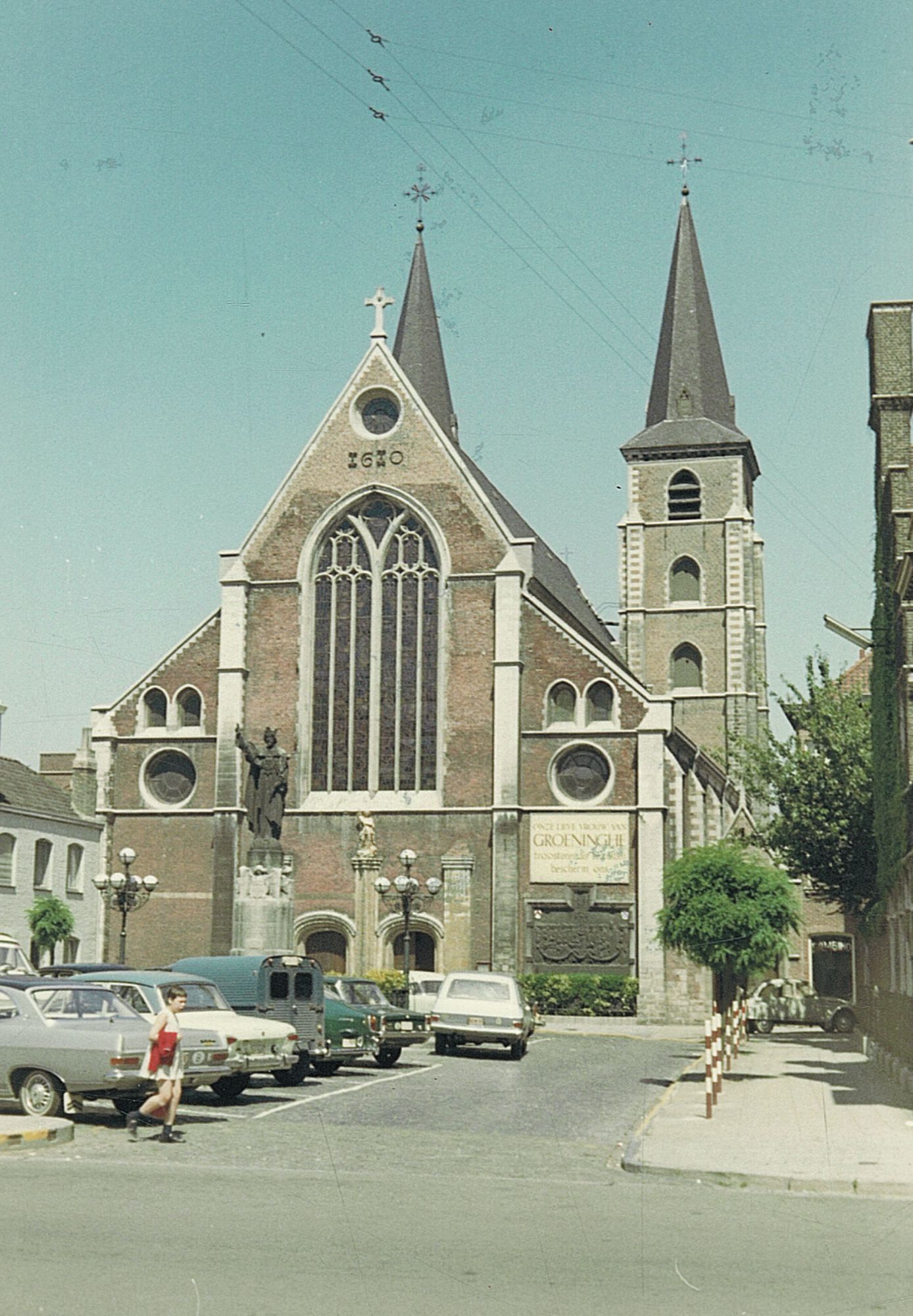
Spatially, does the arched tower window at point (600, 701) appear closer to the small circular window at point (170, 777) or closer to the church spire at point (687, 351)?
the small circular window at point (170, 777)

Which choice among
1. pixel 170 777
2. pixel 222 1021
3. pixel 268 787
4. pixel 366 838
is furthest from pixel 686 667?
pixel 222 1021

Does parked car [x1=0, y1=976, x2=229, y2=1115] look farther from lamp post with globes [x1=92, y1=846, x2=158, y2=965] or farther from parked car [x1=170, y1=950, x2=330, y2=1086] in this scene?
lamp post with globes [x1=92, y1=846, x2=158, y2=965]

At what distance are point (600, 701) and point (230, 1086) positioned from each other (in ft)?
89.8

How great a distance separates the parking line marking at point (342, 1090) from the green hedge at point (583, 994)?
634 inches

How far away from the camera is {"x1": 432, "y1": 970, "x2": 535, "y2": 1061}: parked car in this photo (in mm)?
28312

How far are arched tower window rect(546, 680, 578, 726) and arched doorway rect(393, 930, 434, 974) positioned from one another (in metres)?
7.16

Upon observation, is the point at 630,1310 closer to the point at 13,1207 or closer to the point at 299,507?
the point at 13,1207

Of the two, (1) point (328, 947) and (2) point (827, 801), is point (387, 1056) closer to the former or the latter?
(2) point (827, 801)

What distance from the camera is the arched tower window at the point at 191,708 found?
1880 inches

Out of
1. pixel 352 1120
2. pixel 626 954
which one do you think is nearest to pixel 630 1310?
pixel 352 1120

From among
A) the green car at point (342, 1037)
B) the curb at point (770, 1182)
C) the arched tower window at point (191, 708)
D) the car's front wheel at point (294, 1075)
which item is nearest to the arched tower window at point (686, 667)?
the arched tower window at point (191, 708)

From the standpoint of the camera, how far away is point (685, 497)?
205 ft

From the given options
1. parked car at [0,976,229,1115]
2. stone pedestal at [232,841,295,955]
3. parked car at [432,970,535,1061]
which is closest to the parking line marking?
parked car at [432,970,535,1061]

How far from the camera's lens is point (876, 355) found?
86.5 feet
